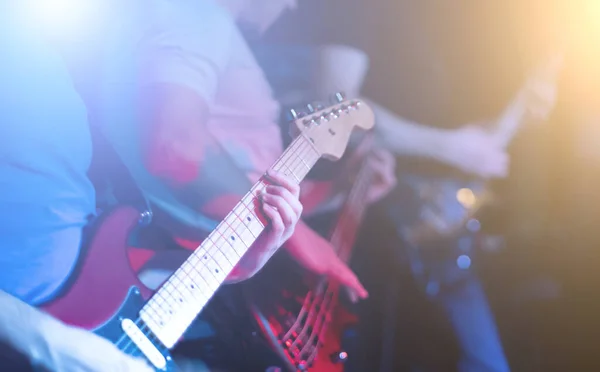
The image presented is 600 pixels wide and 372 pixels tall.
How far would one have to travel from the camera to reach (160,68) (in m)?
1.20

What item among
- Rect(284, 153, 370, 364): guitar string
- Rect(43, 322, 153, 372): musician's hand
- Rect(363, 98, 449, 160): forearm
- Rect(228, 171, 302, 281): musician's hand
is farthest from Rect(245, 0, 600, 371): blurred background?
Rect(43, 322, 153, 372): musician's hand

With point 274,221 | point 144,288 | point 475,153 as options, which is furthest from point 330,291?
point 475,153

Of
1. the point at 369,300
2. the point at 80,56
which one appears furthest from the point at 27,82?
the point at 369,300

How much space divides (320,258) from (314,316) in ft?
0.44

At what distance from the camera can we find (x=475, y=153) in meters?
1.48

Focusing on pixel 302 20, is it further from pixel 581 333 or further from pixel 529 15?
pixel 581 333

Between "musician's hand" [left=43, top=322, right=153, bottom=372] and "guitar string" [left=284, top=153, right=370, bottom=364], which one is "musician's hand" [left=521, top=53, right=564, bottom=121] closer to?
"guitar string" [left=284, top=153, right=370, bottom=364]

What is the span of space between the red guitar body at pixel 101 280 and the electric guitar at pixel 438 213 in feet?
2.14

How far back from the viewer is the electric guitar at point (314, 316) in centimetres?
119

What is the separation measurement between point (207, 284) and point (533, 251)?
90 centimetres

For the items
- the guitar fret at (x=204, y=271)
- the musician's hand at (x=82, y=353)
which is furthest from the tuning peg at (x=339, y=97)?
the musician's hand at (x=82, y=353)

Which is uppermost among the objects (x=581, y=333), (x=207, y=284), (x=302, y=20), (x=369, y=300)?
(x=302, y=20)

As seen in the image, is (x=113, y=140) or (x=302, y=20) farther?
(x=302, y=20)

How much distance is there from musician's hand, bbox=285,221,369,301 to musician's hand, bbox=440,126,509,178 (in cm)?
42
